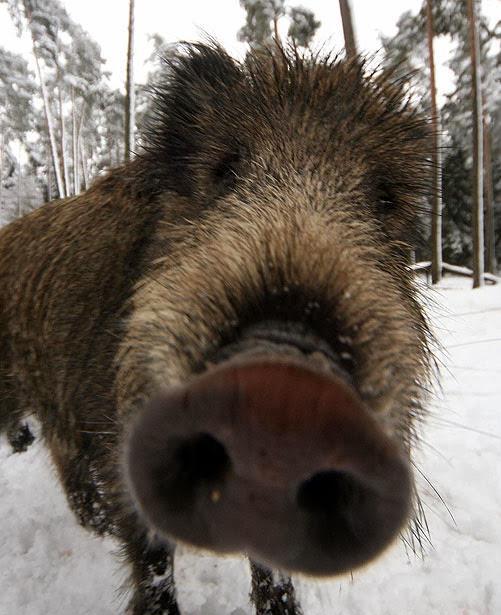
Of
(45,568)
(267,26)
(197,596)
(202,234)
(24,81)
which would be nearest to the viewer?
(202,234)

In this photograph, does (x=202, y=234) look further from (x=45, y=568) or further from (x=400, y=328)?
(x=45, y=568)

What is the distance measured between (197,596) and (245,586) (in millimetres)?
294

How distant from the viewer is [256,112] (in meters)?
2.12

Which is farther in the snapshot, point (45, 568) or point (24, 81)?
point (24, 81)

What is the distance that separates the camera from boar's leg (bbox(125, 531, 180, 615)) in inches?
96.6

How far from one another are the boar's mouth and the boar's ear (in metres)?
1.35

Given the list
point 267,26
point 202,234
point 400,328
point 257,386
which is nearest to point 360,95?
point 202,234

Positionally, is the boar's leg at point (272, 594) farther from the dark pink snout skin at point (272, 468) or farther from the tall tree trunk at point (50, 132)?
the tall tree trunk at point (50, 132)

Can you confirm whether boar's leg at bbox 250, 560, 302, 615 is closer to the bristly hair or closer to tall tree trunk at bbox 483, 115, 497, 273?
the bristly hair

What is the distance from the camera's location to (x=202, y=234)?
1787mm

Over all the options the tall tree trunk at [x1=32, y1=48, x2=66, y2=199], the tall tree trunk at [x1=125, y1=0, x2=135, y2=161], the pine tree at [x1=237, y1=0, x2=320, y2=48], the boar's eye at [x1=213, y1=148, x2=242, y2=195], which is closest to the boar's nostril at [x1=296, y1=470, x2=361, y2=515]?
the boar's eye at [x1=213, y1=148, x2=242, y2=195]

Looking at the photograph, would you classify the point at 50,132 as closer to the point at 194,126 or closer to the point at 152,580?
the point at 194,126

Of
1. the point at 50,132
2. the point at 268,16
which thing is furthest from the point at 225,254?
the point at 50,132

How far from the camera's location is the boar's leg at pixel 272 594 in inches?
98.0
